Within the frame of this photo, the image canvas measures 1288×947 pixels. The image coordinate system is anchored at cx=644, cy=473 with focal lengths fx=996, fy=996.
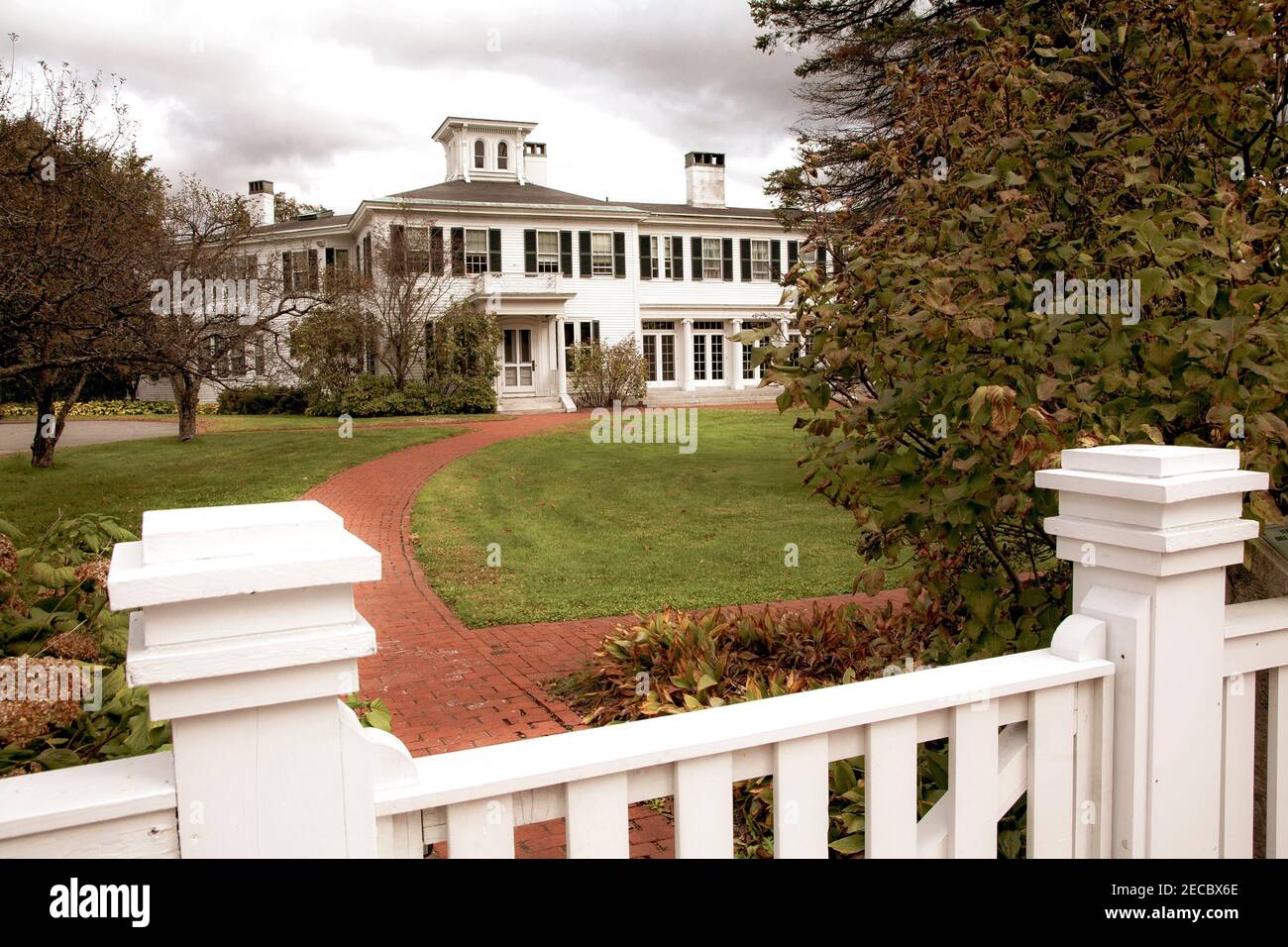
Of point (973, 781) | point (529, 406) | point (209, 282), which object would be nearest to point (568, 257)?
point (529, 406)

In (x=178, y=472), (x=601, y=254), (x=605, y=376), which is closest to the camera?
(x=178, y=472)

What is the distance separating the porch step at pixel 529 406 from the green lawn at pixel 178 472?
28.5 feet

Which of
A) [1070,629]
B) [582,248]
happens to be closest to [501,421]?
[582,248]

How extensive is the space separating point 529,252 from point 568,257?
149 centimetres

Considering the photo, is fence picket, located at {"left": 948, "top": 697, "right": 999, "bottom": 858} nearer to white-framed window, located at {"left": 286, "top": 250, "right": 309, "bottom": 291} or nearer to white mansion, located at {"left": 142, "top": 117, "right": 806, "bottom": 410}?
white-framed window, located at {"left": 286, "top": 250, "right": 309, "bottom": 291}

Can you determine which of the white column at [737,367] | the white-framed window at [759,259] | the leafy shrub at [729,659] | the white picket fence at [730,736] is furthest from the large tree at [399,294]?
the white picket fence at [730,736]

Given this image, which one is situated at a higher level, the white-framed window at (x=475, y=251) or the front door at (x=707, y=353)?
the white-framed window at (x=475, y=251)

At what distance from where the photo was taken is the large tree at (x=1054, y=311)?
8.71 feet

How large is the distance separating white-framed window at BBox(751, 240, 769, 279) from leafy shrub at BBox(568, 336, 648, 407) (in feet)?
28.2

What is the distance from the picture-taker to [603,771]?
1539mm

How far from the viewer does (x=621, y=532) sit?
11.8 meters

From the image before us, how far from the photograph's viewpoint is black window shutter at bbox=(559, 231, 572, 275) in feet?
116

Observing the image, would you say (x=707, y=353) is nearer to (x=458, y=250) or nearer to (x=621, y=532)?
(x=458, y=250)

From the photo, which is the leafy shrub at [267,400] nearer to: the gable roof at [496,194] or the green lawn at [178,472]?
the gable roof at [496,194]
